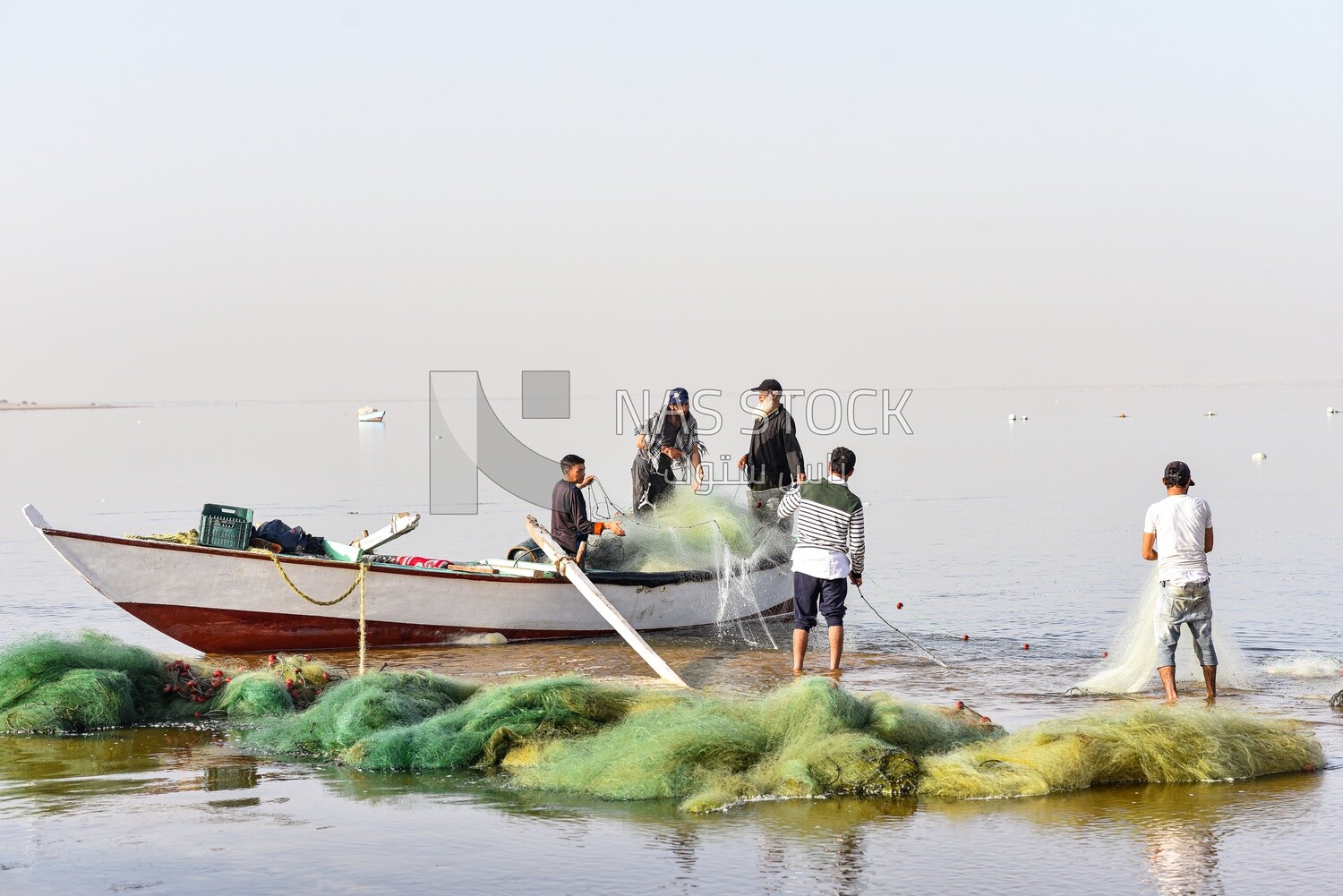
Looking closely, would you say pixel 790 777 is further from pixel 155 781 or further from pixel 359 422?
pixel 359 422

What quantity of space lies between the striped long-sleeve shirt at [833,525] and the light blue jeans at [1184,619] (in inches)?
84.2

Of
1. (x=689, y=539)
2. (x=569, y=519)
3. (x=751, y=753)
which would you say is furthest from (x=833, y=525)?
(x=689, y=539)

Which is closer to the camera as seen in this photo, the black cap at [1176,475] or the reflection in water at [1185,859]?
the reflection in water at [1185,859]

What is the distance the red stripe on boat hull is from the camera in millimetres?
12508

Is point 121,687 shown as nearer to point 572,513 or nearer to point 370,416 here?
point 572,513

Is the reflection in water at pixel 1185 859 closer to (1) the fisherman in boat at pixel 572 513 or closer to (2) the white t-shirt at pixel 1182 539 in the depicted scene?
(2) the white t-shirt at pixel 1182 539

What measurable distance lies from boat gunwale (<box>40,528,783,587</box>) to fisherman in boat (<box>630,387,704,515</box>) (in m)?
1.08

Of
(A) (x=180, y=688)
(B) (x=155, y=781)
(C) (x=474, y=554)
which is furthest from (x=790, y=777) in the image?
(C) (x=474, y=554)

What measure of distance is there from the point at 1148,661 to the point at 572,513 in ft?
17.3

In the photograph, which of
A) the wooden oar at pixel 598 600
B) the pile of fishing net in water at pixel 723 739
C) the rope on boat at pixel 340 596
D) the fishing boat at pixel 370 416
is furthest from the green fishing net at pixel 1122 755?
the fishing boat at pixel 370 416

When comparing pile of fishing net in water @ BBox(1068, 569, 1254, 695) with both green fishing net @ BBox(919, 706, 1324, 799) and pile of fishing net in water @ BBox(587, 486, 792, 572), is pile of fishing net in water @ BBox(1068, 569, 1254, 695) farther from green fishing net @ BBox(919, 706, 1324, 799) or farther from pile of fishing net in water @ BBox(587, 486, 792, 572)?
pile of fishing net in water @ BBox(587, 486, 792, 572)

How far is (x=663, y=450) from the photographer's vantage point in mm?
14656

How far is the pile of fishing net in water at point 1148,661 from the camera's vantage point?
32.8ft

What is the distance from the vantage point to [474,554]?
21.6 m
